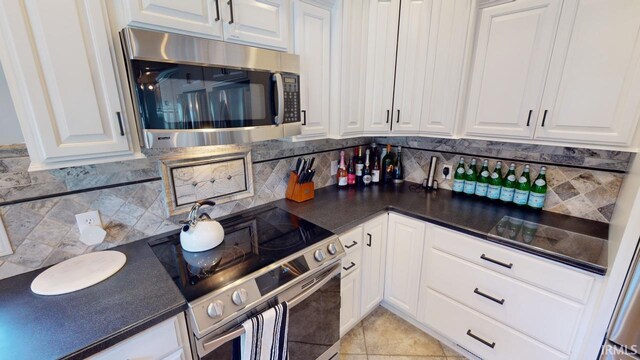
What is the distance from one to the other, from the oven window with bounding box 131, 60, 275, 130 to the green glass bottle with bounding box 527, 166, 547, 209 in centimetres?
169

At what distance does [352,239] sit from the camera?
5.18ft

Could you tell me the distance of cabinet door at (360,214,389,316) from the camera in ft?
5.59

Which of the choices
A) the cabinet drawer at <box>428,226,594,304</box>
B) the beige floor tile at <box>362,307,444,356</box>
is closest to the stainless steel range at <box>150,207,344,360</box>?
the beige floor tile at <box>362,307,444,356</box>

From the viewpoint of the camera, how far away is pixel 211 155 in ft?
4.83

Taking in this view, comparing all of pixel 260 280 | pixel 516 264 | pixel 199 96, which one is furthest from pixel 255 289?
pixel 516 264

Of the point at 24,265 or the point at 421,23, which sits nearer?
the point at 24,265

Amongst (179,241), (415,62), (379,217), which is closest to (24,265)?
(179,241)

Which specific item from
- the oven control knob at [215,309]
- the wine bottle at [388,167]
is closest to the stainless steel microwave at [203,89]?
Result: the oven control knob at [215,309]

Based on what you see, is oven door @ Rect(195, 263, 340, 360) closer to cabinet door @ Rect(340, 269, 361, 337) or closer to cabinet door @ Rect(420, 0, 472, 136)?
cabinet door @ Rect(340, 269, 361, 337)

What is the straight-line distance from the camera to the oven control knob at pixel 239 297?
0.99 meters

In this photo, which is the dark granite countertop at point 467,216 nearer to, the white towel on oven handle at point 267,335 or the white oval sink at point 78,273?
the white towel on oven handle at point 267,335

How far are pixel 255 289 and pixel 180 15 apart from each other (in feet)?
3.64

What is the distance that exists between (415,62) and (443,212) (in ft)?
3.23

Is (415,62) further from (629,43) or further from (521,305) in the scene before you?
(521,305)
